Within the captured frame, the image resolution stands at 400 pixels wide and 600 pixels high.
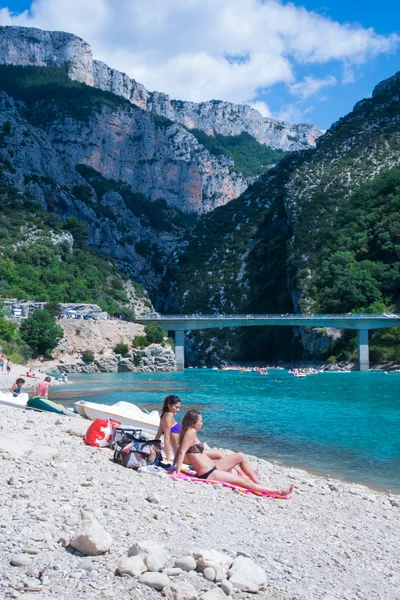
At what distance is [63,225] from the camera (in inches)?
4050

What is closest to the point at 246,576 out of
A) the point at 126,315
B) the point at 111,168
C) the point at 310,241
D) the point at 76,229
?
the point at 126,315

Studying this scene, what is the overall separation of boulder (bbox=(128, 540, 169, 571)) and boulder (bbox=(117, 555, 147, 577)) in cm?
6

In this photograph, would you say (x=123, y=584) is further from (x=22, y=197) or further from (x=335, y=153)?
(x=335, y=153)

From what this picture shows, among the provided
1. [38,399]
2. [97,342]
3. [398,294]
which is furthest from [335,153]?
[38,399]

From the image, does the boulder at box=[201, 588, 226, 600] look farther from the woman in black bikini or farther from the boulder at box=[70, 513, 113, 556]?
the woman in black bikini

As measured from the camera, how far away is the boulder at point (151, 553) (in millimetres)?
5949

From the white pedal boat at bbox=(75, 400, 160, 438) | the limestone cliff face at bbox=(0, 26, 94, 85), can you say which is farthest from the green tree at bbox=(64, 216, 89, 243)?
the white pedal boat at bbox=(75, 400, 160, 438)

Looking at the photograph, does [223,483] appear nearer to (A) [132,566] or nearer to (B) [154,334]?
(A) [132,566]

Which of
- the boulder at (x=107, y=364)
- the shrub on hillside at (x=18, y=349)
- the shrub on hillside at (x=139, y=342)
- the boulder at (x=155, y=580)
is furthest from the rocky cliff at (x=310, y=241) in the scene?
the boulder at (x=155, y=580)

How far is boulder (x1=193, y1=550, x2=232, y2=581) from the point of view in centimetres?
608

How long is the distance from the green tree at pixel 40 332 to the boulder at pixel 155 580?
57408 millimetres

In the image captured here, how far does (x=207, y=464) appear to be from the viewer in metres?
10.2

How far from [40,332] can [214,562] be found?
57.5 m

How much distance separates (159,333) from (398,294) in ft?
106
